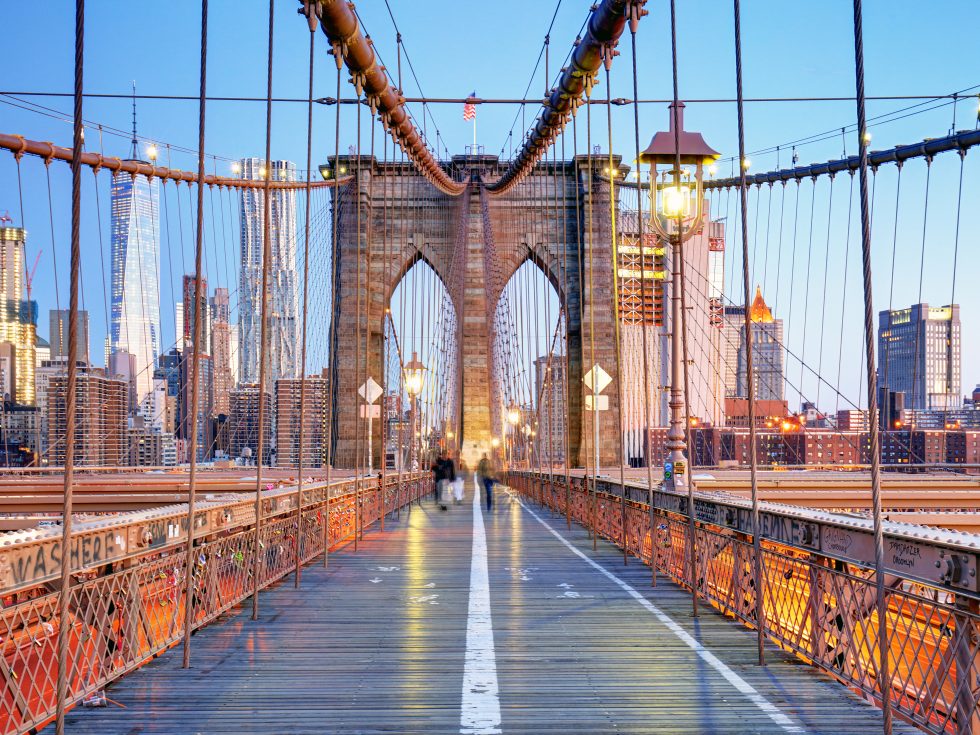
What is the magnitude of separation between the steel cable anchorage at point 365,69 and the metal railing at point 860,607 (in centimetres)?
817

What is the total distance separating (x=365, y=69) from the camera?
1641 centimetres

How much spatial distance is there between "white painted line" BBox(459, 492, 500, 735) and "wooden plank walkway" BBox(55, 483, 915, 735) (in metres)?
0.06

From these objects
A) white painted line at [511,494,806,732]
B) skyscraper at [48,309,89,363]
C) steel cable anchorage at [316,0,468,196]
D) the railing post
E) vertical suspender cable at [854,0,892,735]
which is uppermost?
steel cable anchorage at [316,0,468,196]

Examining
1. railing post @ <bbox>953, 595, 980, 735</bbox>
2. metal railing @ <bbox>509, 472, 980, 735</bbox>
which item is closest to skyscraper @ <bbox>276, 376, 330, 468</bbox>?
metal railing @ <bbox>509, 472, 980, 735</bbox>

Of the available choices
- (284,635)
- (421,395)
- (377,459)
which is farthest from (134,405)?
(284,635)

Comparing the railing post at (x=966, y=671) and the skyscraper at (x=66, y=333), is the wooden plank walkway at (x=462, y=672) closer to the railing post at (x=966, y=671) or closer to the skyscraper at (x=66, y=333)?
the railing post at (x=966, y=671)

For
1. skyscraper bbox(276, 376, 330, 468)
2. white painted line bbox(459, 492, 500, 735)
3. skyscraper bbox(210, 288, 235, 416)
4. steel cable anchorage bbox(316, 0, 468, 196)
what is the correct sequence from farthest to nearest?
1. skyscraper bbox(276, 376, 330, 468)
2. skyscraper bbox(210, 288, 235, 416)
3. steel cable anchorage bbox(316, 0, 468, 196)
4. white painted line bbox(459, 492, 500, 735)

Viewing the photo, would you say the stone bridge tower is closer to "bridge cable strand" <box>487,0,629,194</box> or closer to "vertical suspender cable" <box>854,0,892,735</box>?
"bridge cable strand" <box>487,0,629,194</box>

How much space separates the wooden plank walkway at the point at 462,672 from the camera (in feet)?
18.2

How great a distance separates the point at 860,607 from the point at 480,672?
8.45ft

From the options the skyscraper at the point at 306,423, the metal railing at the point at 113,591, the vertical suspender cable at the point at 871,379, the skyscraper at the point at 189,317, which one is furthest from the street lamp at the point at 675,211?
the skyscraper at the point at 306,423

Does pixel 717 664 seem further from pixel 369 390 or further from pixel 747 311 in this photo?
pixel 369 390

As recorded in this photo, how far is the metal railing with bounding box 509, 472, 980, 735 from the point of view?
483 centimetres

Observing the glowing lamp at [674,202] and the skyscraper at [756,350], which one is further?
the skyscraper at [756,350]
